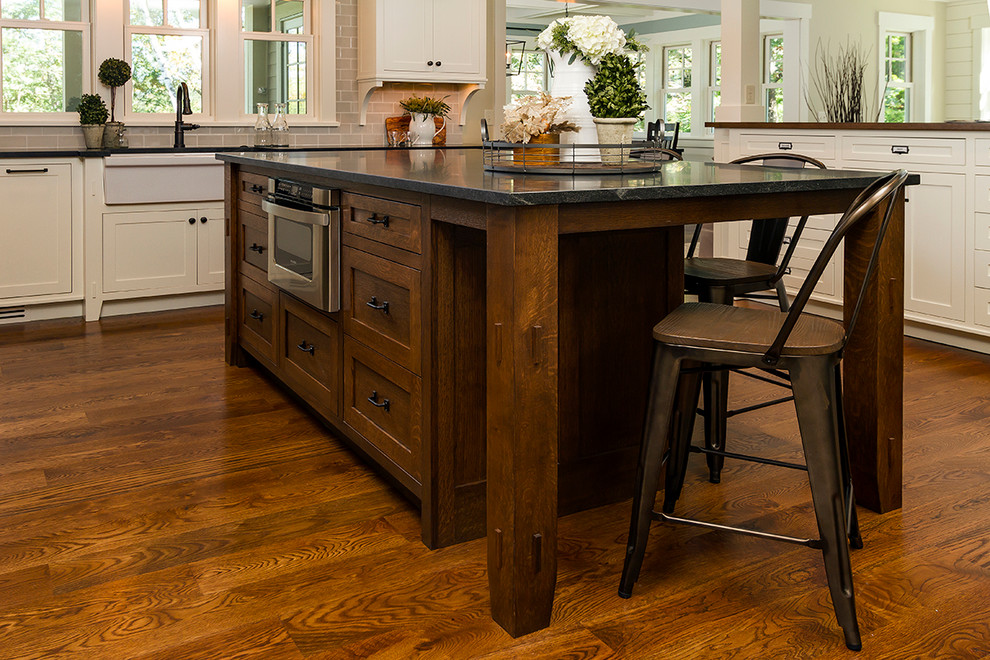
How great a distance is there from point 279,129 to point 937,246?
149 inches

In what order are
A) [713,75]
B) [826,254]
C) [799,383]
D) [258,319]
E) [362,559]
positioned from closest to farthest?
[826,254]
[799,383]
[362,559]
[258,319]
[713,75]

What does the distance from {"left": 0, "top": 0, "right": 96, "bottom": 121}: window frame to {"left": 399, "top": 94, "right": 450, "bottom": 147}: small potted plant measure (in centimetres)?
197

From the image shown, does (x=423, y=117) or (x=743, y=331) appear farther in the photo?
(x=423, y=117)

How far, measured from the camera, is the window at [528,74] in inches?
512

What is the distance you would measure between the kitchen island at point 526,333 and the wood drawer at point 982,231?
196cm

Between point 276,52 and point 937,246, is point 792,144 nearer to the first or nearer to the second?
point 937,246

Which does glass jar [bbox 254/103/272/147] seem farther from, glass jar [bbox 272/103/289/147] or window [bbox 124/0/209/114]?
window [bbox 124/0/209/114]

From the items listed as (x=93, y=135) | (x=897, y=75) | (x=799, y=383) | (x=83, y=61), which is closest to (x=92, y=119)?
(x=93, y=135)

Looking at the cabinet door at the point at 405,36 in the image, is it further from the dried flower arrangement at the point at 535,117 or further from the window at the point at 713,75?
the window at the point at 713,75

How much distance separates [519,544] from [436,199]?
2.55 feet

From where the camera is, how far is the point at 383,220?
2404 mm

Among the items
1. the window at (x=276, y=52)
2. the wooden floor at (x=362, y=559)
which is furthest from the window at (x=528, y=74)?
the wooden floor at (x=362, y=559)

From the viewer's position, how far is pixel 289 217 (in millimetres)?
3023

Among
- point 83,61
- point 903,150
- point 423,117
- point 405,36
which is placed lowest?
point 903,150
